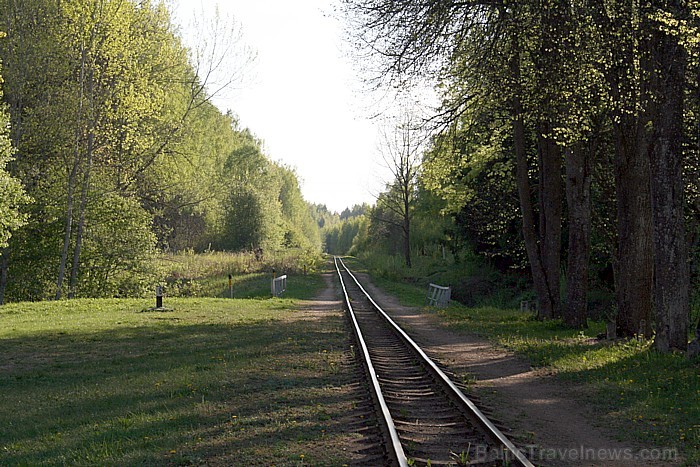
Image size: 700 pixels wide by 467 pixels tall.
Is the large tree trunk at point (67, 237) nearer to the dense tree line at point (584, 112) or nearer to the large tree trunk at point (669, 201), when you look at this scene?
the dense tree line at point (584, 112)

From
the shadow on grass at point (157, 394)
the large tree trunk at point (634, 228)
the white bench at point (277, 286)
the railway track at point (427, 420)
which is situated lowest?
the shadow on grass at point (157, 394)

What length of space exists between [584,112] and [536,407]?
23.2ft

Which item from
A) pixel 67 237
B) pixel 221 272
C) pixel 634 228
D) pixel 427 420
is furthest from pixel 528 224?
pixel 221 272

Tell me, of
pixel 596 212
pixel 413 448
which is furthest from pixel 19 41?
pixel 413 448

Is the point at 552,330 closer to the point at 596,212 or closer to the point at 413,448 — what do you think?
the point at 596,212

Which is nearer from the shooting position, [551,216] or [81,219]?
[551,216]

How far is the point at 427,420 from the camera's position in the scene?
8.69 metres

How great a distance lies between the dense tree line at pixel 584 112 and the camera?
484 inches

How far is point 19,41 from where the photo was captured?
1111 inches

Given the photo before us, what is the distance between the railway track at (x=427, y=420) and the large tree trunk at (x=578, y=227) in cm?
582

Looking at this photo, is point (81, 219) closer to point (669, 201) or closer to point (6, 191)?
point (6, 191)

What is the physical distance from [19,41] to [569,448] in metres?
27.7

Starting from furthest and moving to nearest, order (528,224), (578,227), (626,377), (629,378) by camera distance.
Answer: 1. (528,224)
2. (578,227)
3. (626,377)
4. (629,378)

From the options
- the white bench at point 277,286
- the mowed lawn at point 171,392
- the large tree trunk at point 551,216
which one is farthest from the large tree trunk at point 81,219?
the large tree trunk at point 551,216
